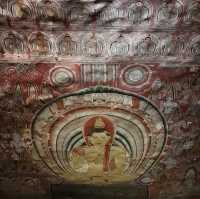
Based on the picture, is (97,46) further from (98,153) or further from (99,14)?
(98,153)

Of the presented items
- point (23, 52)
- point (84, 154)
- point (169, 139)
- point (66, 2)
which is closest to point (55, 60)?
point (23, 52)

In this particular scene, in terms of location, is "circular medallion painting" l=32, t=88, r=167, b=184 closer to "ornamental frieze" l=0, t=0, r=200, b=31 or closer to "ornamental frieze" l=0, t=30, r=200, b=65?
"ornamental frieze" l=0, t=30, r=200, b=65

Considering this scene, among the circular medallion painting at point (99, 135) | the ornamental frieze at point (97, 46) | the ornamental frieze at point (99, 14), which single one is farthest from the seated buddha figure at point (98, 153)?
the ornamental frieze at point (99, 14)

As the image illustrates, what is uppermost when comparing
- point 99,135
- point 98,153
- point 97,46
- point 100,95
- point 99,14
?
point 99,14

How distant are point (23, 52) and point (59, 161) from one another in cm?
94

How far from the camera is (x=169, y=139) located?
2.51m

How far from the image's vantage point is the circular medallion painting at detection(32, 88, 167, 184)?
2336 millimetres

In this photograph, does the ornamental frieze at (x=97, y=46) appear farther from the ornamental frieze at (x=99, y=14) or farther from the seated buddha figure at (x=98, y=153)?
the seated buddha figure at (x=98, y=153)

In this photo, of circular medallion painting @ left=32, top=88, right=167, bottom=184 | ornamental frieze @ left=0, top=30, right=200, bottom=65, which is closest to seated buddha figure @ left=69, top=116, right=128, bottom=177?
circular medallion painting @ left=32, top=88, right=167, bottom=184

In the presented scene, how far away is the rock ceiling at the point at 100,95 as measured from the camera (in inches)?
76.4

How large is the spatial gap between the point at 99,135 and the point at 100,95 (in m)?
0.34

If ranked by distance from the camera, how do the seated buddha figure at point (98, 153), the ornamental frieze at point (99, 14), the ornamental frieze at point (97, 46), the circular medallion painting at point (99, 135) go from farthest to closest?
the seated buddha figure at point (98, 153) < the circular medallion painting at point (99, 135) < the ornamental frieze at point (97, 46) < the ornamental frieze at point (99, 14)

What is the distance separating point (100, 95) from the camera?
2.29m

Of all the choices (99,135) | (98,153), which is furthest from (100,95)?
(98,153)
